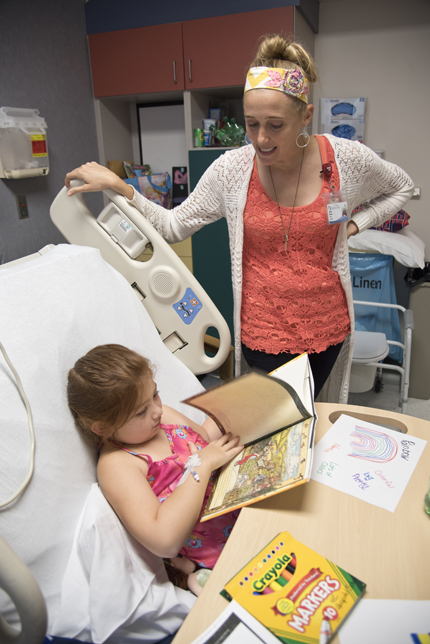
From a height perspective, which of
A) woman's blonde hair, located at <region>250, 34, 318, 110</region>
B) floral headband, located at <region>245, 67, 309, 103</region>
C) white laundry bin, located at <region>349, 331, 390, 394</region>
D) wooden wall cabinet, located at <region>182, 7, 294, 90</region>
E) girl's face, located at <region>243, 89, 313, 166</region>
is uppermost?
wooden wall cabinet, located at <region>182, 7, 294, 90</region>

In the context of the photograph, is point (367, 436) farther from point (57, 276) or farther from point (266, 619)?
point (57, 276)

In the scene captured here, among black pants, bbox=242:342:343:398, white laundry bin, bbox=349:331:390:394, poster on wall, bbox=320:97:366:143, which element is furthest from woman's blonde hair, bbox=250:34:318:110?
poster on wall, bbox=320:97:366:143

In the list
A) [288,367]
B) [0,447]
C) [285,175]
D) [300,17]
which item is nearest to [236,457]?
[288,367]

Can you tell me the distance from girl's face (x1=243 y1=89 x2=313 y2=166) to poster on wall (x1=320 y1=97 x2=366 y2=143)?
1.89m

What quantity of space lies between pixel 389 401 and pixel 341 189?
1814mm

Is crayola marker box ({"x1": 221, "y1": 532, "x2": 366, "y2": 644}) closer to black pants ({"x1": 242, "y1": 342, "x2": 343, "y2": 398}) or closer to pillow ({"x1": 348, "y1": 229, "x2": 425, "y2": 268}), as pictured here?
black pants ({"x1": 242, "y1": 342, "x2": 343, "y2": 398})

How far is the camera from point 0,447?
90cm

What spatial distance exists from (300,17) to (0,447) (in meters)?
2.71

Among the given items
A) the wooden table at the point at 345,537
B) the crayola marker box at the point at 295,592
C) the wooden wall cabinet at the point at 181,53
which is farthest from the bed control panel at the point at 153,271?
the wooden wall cabinet at the point at 181,53

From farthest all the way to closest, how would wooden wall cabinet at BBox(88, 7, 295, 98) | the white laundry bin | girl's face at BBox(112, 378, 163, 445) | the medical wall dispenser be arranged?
wooden wall cabinet at BBox(88, 7, 295, 98), the medical wall dispenser, the white laundry bin, girl's face at BBox(112, 378, 163, 445)

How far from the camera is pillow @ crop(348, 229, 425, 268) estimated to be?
8.30 ft

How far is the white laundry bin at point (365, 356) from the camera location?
2.21 metres

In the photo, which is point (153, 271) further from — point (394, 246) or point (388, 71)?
point (388, 71)

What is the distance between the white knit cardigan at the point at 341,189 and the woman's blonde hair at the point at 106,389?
20.3 inches
